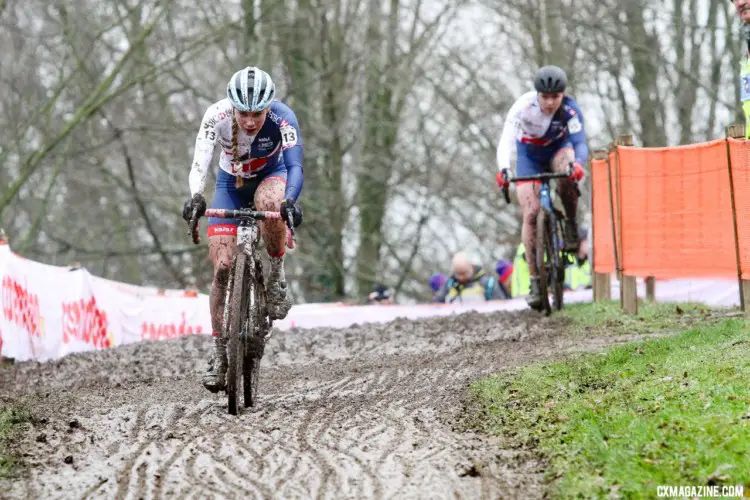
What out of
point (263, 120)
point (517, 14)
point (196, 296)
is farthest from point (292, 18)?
point (263, 120)

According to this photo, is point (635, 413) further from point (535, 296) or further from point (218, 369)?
point (535, 296)

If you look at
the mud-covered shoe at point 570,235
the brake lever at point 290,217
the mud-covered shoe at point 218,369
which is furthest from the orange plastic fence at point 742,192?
the mud-covered shoe at point 218,369

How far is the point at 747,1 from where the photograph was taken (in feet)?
30.3

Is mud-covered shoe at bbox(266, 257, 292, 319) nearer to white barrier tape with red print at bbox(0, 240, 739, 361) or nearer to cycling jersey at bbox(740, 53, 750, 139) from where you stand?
cycling jersey at bbox(740, 53, 750, 139)

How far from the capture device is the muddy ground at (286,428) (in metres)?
6.11

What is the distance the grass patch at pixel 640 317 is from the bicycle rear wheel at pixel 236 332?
4.36 meters

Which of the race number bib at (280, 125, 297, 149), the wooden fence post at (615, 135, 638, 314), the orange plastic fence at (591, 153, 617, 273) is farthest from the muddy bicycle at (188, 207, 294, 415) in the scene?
the orange plastic fence at (591, 153, 617, 273)

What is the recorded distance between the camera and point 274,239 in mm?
8891

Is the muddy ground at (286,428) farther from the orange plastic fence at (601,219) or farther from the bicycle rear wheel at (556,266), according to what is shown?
the orange plastic fence at (601,219)

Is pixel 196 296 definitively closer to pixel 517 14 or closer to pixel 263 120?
pixel 263 120

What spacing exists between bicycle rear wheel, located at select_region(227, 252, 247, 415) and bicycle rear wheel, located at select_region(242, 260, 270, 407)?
9cm

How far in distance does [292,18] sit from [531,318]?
1688cm

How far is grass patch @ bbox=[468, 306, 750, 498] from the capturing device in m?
5.52

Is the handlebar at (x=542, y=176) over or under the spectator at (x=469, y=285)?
over
